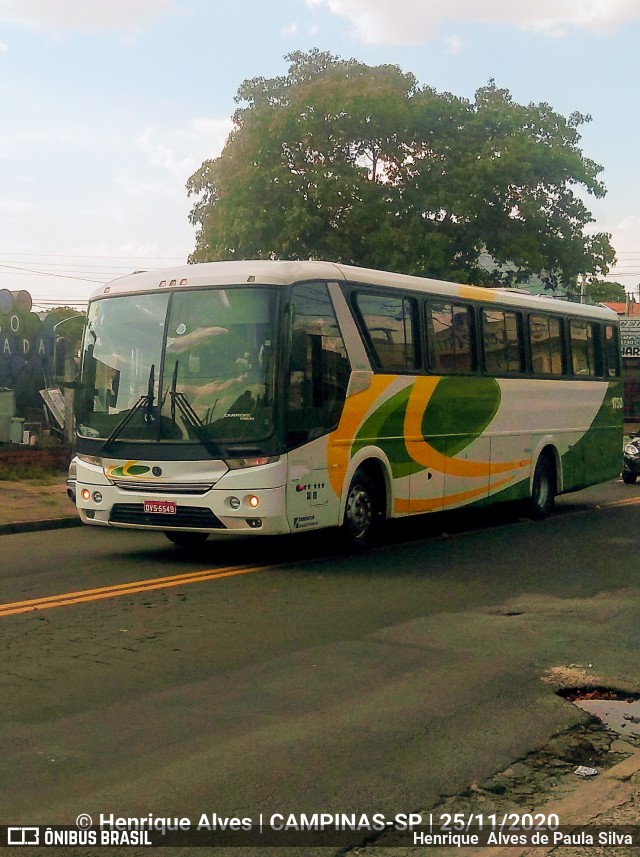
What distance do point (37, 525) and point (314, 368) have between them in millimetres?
5539

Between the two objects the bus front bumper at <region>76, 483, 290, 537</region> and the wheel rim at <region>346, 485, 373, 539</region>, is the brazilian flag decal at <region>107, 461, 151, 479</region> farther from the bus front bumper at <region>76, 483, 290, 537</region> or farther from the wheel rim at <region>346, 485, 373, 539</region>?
the wheel rim at <region>346, 485, 373, 539</region>

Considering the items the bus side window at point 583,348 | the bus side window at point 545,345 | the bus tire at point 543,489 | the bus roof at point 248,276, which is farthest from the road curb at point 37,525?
the bus side window at point 583,348

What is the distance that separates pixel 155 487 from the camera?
11.9 meters

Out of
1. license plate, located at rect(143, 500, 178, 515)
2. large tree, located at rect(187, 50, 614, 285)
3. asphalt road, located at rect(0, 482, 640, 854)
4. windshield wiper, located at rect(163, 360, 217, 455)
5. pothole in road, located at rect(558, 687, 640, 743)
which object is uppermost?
large tree, located at rect(187, 50, 614, 285)

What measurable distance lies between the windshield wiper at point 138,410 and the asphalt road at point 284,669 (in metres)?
1.26

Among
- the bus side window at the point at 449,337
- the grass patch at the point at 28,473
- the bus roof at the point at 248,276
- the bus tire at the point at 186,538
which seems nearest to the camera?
the bus roof at the point at 248,276

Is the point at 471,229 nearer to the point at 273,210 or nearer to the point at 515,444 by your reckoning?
the point at 273,210

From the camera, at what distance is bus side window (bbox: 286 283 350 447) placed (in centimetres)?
1178

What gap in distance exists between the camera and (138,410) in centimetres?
1214

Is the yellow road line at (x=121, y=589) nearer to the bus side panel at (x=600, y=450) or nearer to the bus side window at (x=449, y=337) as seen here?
the bus side window at (x=449, y=337)

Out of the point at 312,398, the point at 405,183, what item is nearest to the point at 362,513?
the point at 312,398

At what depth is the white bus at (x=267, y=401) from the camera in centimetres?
1164

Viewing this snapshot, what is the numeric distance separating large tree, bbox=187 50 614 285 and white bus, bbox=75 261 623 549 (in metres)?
20.9

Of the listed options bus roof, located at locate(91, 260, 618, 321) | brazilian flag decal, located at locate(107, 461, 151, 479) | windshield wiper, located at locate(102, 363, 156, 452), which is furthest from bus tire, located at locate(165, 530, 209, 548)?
bus roof, located at locate(91, 260, 618, 321)
